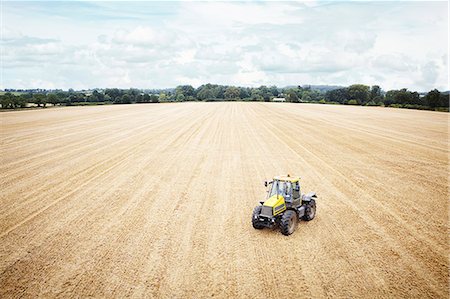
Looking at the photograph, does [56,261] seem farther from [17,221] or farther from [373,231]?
[373,231]

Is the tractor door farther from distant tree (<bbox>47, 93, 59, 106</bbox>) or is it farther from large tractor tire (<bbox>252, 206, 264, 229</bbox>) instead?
distant tree (<bbox>47, 93, 59, 106</bbox>)

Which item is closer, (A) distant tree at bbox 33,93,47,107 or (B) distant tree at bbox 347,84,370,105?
(A) distant tree at bbox 33,93,47,107

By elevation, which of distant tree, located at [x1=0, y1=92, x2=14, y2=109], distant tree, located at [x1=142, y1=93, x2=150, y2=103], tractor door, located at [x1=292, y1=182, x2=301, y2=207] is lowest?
tractor door, located at [x1=292, y1=182, x2=301, y2=207]

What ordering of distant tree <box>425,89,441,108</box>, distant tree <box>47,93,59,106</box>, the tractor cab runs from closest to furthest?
the tractor cab
distant tree <box>425,89,441,108</box>
distant tree <box>47,93,59,106</box>

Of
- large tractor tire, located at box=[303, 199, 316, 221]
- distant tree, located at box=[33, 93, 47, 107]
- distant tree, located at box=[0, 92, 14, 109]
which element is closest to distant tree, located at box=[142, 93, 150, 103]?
distant tree, located at box=[33, 93, 47, 107]

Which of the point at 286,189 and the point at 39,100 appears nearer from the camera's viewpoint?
the point at 286,189

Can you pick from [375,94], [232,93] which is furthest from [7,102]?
[375,94]

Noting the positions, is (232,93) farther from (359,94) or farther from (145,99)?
(359,94)

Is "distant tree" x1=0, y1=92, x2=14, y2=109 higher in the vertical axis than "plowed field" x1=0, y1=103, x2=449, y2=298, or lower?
higher

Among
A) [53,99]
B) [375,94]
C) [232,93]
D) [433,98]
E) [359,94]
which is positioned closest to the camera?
[433,98]

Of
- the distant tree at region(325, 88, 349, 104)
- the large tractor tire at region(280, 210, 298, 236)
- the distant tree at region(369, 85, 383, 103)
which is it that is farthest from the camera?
the distant tree at region(325, 88, 349, 104)
